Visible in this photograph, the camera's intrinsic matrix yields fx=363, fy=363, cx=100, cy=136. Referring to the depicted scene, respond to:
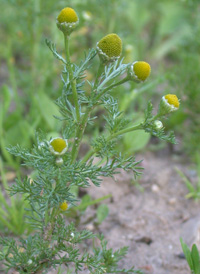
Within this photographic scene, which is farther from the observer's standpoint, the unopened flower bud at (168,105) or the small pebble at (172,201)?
the small pebble at (172,201)

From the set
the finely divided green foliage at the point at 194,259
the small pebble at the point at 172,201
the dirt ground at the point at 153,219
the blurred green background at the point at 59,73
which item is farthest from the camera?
the blurred green background at the point at 59,73

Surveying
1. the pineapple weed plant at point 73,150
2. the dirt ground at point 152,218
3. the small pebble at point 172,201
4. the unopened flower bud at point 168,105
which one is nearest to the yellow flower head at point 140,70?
the pineapple weed plant at point 73,150

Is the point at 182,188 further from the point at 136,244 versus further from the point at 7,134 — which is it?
the point at 7,134

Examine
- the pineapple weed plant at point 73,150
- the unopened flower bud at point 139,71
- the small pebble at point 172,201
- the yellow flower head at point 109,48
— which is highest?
the yellow flower head at point 109,48

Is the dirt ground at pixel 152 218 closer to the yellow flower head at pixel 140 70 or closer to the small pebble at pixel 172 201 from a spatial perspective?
the small pebble at pixel 172 201

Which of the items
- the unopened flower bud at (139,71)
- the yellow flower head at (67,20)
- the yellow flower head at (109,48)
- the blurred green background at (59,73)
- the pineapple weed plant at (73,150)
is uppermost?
the yellow flower head at (67,20)

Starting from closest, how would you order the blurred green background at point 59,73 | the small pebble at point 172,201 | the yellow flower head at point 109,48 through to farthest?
the yellow flower head at point 109,48 < the small pebble at point 172,201 < the blurred green background at point 59,73

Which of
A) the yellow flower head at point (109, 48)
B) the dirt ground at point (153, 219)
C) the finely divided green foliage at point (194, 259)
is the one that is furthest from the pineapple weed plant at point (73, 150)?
the dirt ground at point (153, 219)

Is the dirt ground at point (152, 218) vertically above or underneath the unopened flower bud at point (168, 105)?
underneath

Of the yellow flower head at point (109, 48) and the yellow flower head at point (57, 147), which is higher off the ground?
the yellow flower head at point (109, 48)

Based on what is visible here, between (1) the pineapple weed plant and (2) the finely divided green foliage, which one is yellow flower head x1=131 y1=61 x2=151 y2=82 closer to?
(1) the pineapple weed plant

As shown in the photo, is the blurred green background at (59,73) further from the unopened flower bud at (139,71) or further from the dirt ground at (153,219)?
the unopened flower bud at (139,71)
